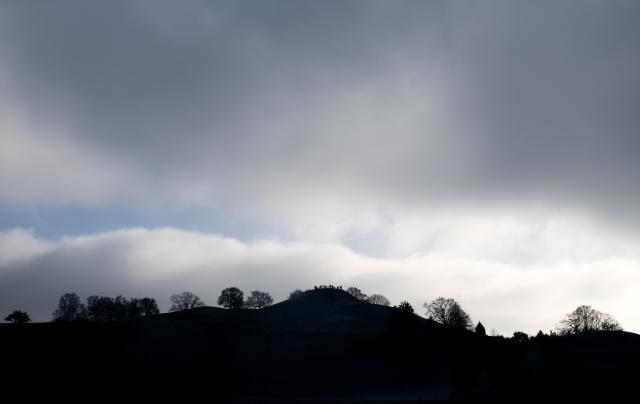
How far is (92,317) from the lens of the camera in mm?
193250

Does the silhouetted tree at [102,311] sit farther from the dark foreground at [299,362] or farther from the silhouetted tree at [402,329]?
the silhouetted tree at [402,329]

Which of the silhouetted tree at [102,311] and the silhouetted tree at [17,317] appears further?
the silhouetted tree at [102,311]

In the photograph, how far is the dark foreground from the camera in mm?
73000

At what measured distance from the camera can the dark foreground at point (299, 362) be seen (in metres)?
73.0

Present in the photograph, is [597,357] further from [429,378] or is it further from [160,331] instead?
[160,331]

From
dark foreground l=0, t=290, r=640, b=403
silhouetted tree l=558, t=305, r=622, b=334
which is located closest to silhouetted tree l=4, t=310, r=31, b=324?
dark foreground l=0, t=290, r=640, b=403

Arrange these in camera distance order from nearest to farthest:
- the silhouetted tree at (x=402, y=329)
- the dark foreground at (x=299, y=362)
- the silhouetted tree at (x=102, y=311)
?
the dark foreground at (x=299, y=362) < the silhouetted tree at (x=402, y=329) < the silhouetted tree at (x=102, y=311)

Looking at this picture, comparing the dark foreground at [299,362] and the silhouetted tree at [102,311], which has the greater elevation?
the silhouetted tree at [102,311]

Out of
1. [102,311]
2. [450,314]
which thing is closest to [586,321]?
[450,314]

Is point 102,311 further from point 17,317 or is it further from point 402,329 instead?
point 402,329

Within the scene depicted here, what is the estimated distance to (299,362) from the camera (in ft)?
318

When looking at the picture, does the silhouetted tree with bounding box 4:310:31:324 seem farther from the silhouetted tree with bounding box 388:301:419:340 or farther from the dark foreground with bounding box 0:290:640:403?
the silhouetted tree with bounding box 388:301:419:340

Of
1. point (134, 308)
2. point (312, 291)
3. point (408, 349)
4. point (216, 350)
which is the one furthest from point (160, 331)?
point (134, 308)

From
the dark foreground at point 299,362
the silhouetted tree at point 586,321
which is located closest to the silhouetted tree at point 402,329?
the dark foreground at point 299,362
